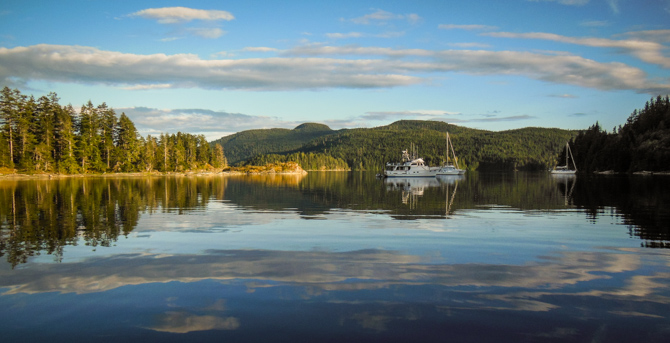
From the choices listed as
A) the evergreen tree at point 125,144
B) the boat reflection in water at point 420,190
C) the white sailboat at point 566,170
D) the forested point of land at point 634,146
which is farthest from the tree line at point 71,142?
the forested point of land at point 634,146

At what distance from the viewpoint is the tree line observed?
299 feet

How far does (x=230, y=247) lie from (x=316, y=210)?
1393 cm

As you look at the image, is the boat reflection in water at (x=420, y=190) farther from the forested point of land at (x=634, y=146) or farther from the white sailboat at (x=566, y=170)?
the white sailboat at (x=566, y=170)

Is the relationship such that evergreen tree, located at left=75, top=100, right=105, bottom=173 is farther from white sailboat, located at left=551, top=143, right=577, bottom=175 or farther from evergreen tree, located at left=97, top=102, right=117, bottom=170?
white sailboat, located at left=551, top=143, right=577, bottom=175

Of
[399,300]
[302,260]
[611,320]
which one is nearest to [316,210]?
[302,260]

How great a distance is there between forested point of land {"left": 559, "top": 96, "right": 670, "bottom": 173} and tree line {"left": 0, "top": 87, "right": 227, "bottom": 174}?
152738 millimetres

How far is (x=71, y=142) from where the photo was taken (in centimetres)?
10225

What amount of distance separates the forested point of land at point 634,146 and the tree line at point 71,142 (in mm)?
152738

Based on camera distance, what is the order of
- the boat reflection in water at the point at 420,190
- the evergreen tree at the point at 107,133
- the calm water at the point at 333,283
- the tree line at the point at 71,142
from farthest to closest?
the evergreen tree at the point at 107,133, the tree line at the point at 71,142, the boat reflection in water at the point at 420,190, the calm water at the point at 333,283

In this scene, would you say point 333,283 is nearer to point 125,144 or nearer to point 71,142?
point 71,142

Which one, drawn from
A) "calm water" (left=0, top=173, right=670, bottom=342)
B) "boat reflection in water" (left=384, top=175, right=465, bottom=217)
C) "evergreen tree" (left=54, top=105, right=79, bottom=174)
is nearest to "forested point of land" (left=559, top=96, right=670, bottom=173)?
"boat reflection in water" (left=384, top=175, right=465, bottom=217)

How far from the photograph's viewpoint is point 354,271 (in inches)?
454

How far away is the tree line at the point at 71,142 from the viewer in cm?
9125

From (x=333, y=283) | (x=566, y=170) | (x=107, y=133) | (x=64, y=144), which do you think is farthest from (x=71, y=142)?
(x=566, y=170)
